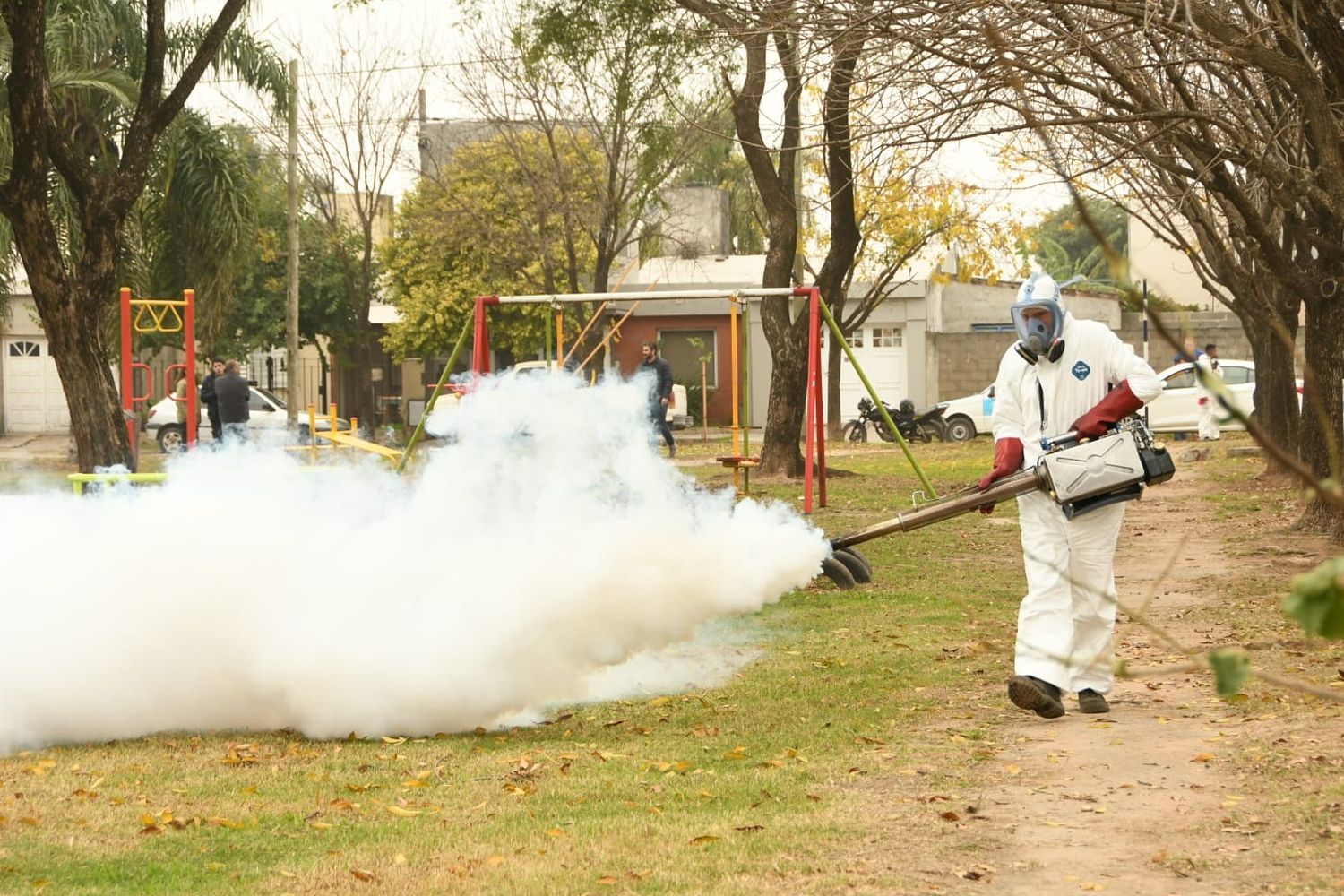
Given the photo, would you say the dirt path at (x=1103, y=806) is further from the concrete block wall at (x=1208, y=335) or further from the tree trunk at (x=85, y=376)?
the concrete block wall at (x=1208, y=335)

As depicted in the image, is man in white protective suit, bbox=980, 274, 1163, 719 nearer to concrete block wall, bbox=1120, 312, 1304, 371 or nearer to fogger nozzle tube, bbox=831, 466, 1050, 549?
fogger nozzle tube, bbox=831, 466, 1050, 549

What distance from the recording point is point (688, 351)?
46844 millimetres

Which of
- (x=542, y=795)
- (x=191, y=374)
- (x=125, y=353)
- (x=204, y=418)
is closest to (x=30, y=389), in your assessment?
(x=204, y=418)

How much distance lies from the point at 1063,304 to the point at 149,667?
→ 469cm

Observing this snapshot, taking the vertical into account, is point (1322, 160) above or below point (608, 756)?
above

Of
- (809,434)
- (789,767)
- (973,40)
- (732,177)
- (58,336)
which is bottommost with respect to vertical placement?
(789,767)

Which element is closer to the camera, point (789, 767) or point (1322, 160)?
point (789, 767)

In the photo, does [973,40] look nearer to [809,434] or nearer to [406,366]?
[809,434]

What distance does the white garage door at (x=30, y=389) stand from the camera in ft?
149

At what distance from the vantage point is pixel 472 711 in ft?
24.8

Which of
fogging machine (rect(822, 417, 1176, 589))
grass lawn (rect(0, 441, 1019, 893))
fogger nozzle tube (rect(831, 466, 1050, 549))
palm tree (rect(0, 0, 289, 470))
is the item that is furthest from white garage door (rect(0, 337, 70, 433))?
fogging machine (rect(822, 417, 1176, 589))

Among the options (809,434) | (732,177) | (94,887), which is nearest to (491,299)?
(809,434)

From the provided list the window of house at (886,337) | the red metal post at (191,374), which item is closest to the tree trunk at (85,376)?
the red metal post at (191,374)

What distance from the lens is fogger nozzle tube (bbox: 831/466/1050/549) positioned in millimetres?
7785
